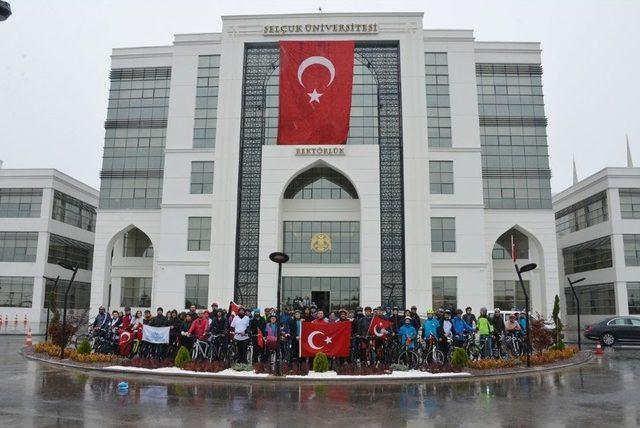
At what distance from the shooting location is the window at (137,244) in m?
42.7

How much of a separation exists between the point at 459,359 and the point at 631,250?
1320 inches

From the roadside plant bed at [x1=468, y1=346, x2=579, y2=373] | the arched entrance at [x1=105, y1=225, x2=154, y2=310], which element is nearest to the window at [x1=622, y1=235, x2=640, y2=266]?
the roadside plant bed at [x1=468, y1=346, x2=579, y2=373]

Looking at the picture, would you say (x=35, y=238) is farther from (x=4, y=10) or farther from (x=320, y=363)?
(x=4, y=10)

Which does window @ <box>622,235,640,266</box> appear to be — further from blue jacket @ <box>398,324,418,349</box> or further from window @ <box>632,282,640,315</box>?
blue jacket @ <box>398,324,418,349</box>

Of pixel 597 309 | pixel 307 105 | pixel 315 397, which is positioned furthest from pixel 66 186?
pixel 597 309

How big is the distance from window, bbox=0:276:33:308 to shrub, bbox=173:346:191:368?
34.5 metres

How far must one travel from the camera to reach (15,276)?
151ft

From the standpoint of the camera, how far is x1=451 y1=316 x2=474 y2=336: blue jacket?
58.1 feet

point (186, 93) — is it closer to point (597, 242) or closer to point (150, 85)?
point (150, 85)

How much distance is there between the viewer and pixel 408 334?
17016 mm

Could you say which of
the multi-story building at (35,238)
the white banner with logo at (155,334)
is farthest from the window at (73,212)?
the white banner with logo at (155,334)

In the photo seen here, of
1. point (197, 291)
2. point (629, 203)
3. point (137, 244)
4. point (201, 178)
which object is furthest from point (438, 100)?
point (137, 244)

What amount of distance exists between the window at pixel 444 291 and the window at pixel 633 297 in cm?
1721

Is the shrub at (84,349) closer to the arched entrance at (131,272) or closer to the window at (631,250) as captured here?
the arched entrance at (131,272)
